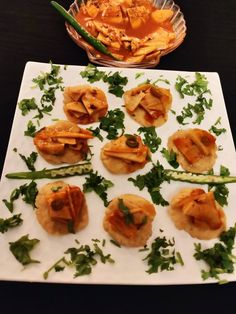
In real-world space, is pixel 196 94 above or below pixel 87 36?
below

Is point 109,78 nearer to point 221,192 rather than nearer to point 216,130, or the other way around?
point 216,130

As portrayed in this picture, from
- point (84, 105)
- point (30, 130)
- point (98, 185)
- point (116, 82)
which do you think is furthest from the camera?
point (116, 82)

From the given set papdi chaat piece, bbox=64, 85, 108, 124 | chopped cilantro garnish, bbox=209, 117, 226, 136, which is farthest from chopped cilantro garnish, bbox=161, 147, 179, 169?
papdi chaat piece, bbox=64, 85, 108, 124

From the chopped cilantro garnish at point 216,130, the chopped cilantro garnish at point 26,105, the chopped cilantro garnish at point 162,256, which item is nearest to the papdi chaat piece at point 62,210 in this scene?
the chopped cilantro garnish at point 162,256

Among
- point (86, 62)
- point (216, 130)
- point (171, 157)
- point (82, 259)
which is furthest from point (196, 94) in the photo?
point (82, 259)

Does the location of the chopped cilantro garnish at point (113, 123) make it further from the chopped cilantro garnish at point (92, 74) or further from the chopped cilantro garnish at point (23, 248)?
the chopped cilantro garnish at point (23, 248)

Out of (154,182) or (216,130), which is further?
(216,130)

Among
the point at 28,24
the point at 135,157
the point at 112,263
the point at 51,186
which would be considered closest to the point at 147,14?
the point at 28,24

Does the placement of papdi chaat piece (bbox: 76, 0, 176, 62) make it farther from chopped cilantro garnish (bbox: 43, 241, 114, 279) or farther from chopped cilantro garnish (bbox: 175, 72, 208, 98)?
chopped cilantro garnish (bbox: 43, 241, 114, 279)
